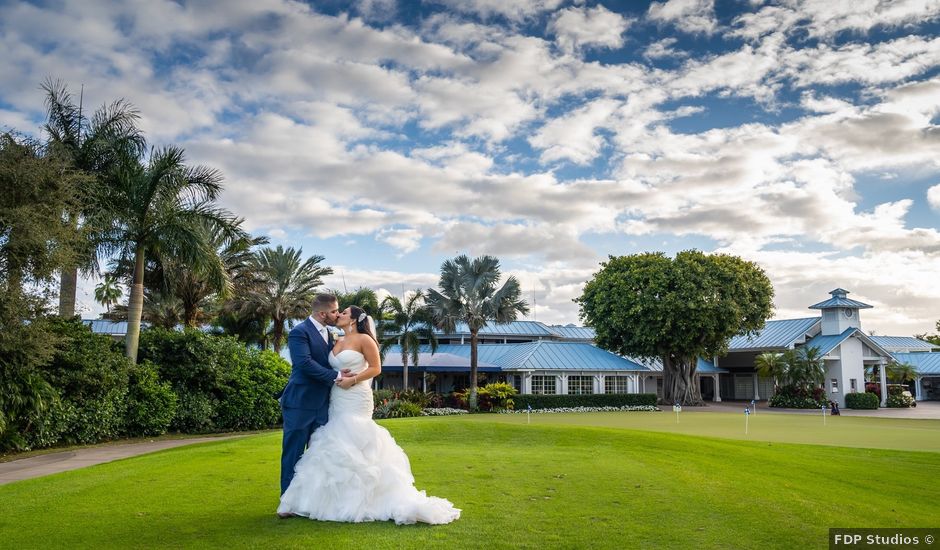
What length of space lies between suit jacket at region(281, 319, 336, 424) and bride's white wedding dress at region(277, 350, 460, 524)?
0.53 ft

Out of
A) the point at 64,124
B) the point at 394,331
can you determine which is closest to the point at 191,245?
the point at 64,124

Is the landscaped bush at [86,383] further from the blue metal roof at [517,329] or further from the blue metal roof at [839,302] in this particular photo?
the blue metal roof at [839,302]

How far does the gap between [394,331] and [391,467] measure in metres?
36.8

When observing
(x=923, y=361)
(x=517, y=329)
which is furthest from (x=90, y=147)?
(x=923, y=361)

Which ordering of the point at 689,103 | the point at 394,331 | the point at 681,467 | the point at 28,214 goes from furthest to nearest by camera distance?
the point at 394,331
the point at 689,103
the point at 28,214
the point at 681,467

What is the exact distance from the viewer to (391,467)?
7.50m

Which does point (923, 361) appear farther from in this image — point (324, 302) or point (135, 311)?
point (324, 302)

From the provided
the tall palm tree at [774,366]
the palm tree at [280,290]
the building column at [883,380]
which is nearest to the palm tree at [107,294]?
the palm tree at [280,290]

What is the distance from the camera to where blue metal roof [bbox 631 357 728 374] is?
5316 cm

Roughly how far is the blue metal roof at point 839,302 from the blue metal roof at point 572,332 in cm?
1982

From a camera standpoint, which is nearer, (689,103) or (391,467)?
(391,467)

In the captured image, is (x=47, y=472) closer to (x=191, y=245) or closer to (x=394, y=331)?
(x=191, y=245)

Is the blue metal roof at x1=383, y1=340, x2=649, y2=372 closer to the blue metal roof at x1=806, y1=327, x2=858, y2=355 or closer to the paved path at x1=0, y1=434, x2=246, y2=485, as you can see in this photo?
the blue metal roof at x1=806, y1=327, x2=858, y2=355

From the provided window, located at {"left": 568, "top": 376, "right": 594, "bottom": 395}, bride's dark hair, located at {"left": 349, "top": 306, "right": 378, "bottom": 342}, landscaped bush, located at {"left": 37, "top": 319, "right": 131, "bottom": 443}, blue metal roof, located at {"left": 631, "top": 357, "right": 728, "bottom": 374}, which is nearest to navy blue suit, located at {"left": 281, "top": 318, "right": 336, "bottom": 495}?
bride's dark hair, located at {"left": 349, "top": 306, "right": 378, "bottom": 342}
